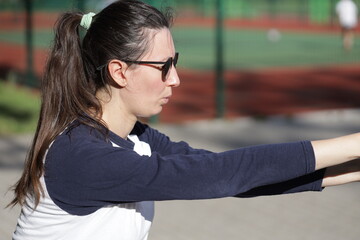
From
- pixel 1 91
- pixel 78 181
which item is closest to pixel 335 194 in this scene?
pixel 78 181

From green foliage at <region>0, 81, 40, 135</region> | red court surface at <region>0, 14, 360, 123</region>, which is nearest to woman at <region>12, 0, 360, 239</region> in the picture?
green foliage at <region>0, 81, 40, 135</region>

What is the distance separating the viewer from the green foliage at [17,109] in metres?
9.67

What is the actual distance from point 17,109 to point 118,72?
9405 mm

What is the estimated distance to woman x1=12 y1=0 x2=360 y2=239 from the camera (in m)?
1.88

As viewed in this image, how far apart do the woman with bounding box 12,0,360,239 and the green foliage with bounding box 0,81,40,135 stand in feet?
24.2

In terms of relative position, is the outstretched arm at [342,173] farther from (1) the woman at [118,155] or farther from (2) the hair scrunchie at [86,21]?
(2) the hair scrunchie at [86,21]

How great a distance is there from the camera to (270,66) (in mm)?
17406

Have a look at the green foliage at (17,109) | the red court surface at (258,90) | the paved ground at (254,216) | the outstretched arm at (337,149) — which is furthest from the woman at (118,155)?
the red court surface at (258,90)

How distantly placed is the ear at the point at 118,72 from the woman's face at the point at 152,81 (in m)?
0.01

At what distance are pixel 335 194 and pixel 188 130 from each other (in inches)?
128

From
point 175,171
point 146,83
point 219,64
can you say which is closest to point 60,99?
point 146,83

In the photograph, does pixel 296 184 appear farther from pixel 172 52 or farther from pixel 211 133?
pixel 211 133

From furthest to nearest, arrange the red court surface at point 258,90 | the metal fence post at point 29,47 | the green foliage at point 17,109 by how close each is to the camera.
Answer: the metal fence post at point 29,47, the red court surface at point 258,90, the green foliage at point 17,109

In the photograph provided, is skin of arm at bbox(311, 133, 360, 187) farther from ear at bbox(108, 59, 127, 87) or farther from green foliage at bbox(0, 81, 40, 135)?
green foliage at bbox(0, 81, 40, 135)
